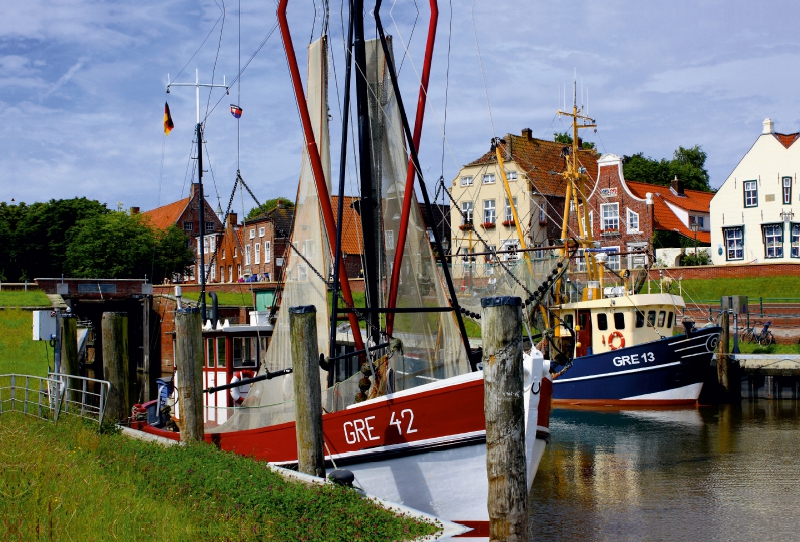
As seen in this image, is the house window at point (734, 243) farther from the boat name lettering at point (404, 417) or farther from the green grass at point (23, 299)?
the boat name lettering at point (404, 417)

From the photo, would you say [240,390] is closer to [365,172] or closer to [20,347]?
[365,172]

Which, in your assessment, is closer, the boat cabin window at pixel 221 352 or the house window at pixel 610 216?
the boat cabin window at pixel 221 352

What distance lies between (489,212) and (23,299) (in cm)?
3048

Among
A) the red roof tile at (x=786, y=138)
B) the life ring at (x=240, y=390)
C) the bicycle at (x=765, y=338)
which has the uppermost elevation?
the red roof tile at (x=786, y=138)

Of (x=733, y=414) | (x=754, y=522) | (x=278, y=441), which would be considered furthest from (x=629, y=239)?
(x=278, y=441)

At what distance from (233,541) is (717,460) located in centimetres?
1521

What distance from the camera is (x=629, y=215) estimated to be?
165 feet

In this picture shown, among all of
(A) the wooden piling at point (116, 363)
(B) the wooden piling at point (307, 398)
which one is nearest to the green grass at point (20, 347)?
(A) the wooden piling at point (116, 363)

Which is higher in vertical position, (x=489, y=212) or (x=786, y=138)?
(x=786, y=138)

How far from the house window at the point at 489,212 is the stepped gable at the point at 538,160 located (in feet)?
8.91

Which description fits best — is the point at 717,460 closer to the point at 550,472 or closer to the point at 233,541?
the point at 550,472

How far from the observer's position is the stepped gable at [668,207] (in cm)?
5062

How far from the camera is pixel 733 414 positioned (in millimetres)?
26547

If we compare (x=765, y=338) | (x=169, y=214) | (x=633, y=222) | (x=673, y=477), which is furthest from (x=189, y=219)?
(x=673, y=477)
